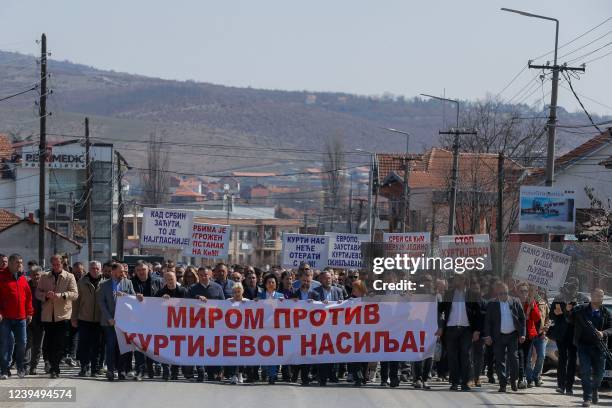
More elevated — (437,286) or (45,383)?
(437,286)

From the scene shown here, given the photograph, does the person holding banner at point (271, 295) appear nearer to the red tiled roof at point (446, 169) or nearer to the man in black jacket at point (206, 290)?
the man in black jacket at point (206, 290)

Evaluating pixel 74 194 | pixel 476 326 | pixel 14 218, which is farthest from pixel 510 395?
pixel 74 194

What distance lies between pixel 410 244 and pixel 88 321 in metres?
18.2

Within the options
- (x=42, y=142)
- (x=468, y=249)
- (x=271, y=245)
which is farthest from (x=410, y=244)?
(x=271, y=245)

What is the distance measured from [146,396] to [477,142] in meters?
63.7

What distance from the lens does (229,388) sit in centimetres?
1894

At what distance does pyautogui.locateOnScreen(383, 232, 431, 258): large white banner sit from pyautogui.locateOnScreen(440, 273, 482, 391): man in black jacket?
15.5 m

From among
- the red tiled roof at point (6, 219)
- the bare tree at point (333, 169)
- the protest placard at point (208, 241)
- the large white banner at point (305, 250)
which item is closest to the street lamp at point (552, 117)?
the large white banner at point (305, 250)

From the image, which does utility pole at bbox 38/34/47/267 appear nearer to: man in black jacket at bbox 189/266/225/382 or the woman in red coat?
man in black jacket at bbox 189/266/225/382

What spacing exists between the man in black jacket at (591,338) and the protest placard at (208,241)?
14657 mm

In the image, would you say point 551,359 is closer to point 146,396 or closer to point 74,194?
point 146,396

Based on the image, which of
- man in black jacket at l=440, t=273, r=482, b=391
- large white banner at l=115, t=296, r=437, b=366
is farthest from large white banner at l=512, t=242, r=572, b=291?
large white banner at l=115, t=296, r=437, b=366

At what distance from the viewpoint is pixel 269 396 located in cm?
1789

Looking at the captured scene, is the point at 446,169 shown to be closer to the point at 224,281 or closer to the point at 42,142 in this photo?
the point at 42,142
